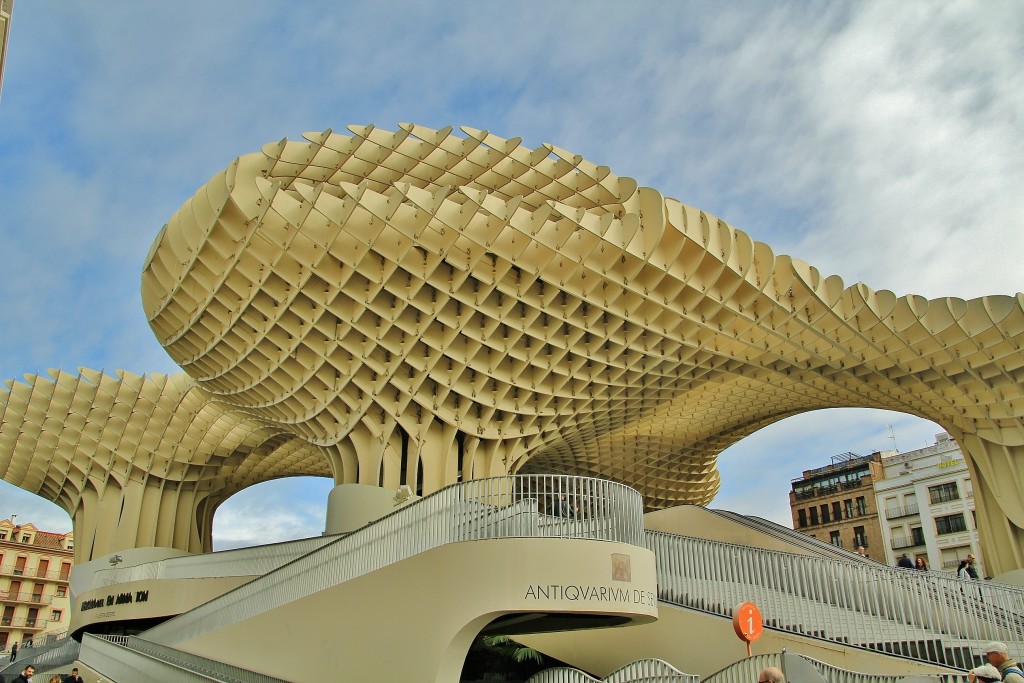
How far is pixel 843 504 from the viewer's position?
201 feet

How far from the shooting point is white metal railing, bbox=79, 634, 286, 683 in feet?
38.9

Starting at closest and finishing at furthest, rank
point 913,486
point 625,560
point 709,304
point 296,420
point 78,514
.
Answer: point 625,560 → point 709,304 → point 296,420 → point 78,514 → point 913,486

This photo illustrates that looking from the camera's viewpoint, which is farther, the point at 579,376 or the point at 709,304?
the point at 579,376

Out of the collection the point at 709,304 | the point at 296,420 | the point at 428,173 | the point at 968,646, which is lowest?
the point at 968,646

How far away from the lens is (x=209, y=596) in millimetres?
24078

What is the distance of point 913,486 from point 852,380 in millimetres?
31873

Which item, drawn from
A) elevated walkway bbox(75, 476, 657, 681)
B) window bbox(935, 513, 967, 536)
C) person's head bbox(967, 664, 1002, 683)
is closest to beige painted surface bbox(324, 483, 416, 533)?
elevated walkway bbox(75, 476, 657, 681)

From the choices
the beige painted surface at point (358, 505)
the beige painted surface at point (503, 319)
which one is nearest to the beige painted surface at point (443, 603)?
the beige painted surface at point (358, 505)

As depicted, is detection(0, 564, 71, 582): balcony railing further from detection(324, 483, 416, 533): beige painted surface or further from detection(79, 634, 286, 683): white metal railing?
detection(79, 634, 286, 683): white metal railing

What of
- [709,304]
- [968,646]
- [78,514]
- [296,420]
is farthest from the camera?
[78,514]

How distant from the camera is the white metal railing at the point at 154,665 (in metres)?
11.9

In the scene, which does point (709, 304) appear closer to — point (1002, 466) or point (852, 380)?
point (852, 380)

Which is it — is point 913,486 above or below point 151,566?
above

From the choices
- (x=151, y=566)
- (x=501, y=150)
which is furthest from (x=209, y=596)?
(x=501, y=150)
